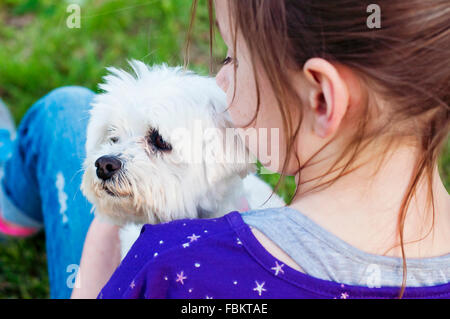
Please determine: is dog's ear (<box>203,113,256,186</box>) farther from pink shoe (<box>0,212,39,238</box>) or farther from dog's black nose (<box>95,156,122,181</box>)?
pink shoe (<box>0,212,39,238</box>)

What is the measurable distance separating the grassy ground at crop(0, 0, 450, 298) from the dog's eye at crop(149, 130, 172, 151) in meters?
1.08

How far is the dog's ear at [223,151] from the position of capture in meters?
1.08

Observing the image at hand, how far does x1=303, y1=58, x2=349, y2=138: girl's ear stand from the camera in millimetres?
710

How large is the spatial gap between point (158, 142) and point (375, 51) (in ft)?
1.76

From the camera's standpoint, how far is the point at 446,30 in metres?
0.69

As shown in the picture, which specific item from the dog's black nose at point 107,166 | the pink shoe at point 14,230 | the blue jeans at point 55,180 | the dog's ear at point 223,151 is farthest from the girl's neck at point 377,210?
the pink shoe at point 14,230

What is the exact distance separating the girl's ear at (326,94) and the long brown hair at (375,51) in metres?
0.02

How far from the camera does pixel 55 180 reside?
145 centimetres

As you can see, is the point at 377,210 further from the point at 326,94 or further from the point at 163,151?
the point at 163,151

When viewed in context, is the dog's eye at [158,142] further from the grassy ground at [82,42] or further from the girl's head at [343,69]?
the grassy ground at [82,42]

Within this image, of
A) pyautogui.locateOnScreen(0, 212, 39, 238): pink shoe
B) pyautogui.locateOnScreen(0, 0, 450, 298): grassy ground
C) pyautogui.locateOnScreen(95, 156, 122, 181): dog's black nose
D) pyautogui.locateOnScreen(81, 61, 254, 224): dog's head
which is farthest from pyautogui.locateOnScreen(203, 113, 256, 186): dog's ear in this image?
pyautogui.locateOnScreen(0, 0, 450, 298): grassy ground

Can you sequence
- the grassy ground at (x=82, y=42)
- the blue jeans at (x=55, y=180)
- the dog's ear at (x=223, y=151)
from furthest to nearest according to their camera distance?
1. the grassy ground at (x=82, y=42)
2. the blue jeans at (x=55, y=180)
3. the dog's ear at (x=223, y=151)
